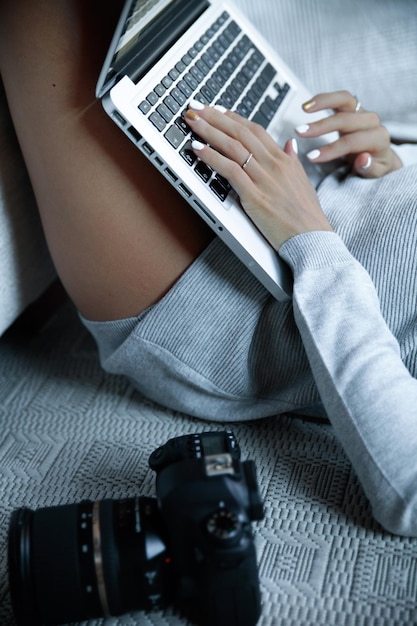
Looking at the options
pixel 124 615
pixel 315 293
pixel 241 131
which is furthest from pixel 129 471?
pixel 241 131

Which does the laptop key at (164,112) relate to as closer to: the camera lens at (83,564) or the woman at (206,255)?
the woman at (206,255)

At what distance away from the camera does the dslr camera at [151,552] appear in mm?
539

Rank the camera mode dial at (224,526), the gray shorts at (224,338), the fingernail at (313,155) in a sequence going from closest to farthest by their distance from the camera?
the camera mode dial at (224,526) < the gray shorts at (224,338) < the fingernail at (313,155)

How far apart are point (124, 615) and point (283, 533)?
0.17 meters

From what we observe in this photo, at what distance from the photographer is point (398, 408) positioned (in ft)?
2.11

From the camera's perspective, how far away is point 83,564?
0.55m

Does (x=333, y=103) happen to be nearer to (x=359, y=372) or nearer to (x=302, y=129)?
(x=302, y=129)

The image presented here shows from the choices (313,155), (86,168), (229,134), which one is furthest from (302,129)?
(86,168)

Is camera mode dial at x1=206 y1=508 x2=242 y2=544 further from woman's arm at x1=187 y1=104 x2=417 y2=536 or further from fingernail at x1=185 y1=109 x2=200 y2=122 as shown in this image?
fingernail at x1=185 y1=109 x2=200 y2=122

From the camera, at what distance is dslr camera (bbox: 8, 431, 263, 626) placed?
539 millimetres

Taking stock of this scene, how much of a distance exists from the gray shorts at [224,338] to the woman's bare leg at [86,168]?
0.03 metres

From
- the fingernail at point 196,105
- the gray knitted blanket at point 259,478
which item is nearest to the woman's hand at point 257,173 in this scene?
the fingernail at point 196,105

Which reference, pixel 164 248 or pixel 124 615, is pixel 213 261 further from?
pixel 124 615

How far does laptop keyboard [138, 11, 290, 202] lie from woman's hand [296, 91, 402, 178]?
0.07m
